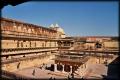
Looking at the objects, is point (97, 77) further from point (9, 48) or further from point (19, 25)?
point (19, 25)

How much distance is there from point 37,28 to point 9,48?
9.81m

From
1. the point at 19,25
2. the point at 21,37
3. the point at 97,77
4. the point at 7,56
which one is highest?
the point at 19,25

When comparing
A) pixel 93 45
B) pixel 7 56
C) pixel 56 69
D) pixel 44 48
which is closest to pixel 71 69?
pixel 56 69

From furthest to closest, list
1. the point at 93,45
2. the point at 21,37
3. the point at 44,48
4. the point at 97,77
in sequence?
the point at 93,45, the point at 44,48, the point at 21,37, the point at 97,77

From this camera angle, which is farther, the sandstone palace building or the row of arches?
the row of arches

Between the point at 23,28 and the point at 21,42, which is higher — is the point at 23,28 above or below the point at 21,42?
above

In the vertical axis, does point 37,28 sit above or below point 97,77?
above

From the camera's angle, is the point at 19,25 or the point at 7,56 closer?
the point at 7,56

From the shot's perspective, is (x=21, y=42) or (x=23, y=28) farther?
(x=23, y=28)

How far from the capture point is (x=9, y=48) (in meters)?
19.7

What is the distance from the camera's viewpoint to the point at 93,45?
1375 inches

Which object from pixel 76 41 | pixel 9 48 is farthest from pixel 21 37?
pixel 76 41

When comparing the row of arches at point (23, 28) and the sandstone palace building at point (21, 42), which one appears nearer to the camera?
the sandstone palace building at point (21, 42)

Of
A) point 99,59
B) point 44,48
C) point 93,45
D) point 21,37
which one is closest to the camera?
point 21,37
